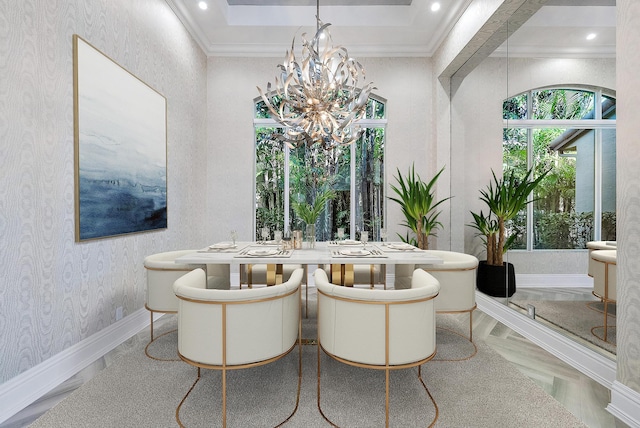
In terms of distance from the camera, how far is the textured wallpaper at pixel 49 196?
67.7 inches

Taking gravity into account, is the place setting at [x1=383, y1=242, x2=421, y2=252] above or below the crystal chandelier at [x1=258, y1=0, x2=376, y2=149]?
below

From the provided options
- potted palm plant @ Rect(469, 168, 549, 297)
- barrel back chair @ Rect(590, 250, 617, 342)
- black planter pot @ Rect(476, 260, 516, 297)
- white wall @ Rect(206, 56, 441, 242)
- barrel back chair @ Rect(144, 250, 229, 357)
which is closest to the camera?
barrel back chair @ Rect(590, 250, 617, 342)

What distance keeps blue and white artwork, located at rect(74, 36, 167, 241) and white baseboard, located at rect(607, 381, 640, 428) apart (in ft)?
10.9

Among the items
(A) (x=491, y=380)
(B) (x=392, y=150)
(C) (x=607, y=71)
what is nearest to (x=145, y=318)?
(A) (x=491, y=380)

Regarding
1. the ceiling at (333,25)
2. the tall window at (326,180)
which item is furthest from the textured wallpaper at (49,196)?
the tall window at (326,180)

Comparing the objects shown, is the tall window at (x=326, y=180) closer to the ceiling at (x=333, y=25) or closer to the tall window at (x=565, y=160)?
the ceiling at (x=333, y=25)

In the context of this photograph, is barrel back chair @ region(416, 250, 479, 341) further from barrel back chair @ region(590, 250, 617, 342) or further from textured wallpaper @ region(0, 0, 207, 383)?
textured wallpaper @ region(0, 0, 207, 383)

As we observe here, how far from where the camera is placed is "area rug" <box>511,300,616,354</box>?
1954 millimetres

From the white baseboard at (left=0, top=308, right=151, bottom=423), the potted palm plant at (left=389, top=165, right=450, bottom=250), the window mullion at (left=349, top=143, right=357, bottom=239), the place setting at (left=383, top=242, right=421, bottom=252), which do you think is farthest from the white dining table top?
the window mullion at (left=349, top=143, right=357, bottom=239)

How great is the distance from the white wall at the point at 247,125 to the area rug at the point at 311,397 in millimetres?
2471

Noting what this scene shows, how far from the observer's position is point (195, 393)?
6.21 feet

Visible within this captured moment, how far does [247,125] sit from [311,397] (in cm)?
366

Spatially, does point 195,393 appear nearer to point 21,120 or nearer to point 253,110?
point 21,120

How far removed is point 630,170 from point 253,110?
4064 mm
